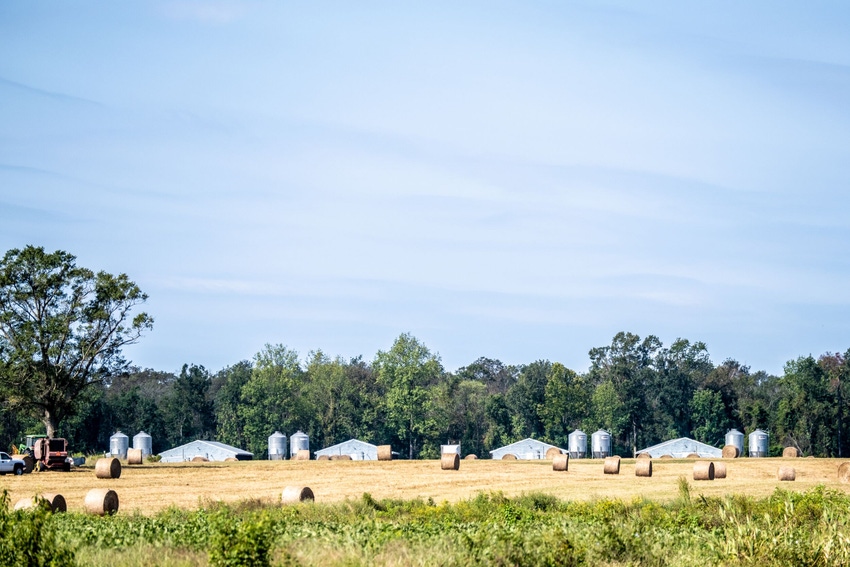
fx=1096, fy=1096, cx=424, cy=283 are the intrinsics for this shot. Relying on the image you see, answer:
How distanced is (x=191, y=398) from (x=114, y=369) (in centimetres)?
5939

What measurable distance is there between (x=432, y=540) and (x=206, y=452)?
91368mm

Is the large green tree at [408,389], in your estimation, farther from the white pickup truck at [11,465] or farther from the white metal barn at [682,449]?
the white pickup truck at [11,465]

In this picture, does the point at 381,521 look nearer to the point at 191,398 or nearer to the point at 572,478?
the point at 572,478

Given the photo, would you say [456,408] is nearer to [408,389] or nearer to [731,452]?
[408,389]

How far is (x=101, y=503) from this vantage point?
3142cm

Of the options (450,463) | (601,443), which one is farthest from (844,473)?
(601,443)

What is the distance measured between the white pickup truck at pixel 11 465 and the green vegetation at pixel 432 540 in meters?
34.9

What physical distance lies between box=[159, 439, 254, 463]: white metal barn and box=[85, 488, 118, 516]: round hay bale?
74.4 meters

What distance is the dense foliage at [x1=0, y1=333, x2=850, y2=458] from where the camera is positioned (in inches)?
4621

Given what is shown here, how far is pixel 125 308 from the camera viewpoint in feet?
235

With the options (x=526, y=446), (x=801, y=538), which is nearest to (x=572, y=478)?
(x=801, y=538)

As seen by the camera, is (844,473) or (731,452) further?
(731,452)

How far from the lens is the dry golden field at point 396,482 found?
42.0 meters

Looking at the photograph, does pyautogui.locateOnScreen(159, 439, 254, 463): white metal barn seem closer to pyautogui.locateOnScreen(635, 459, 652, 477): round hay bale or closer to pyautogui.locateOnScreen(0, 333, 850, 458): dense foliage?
pyautogui.locateOnScreen(0, 333, 850, 458): dense foliage
